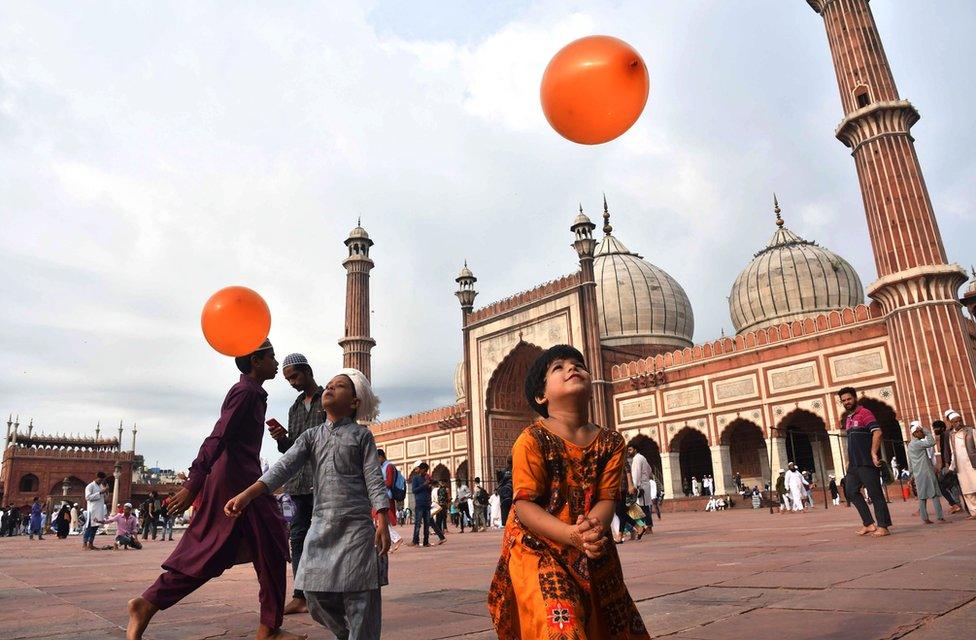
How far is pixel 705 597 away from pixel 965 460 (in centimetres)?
573

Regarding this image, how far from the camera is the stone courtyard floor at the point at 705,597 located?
2.43 metres

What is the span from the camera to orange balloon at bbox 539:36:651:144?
2959 mm

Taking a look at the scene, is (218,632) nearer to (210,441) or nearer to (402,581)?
(210,441)

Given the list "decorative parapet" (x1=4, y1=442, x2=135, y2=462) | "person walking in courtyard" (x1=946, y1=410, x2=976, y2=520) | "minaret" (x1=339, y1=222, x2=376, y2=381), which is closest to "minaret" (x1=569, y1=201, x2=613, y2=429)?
"minaret" (x1=339, y1=222, x2=376, y2=381)

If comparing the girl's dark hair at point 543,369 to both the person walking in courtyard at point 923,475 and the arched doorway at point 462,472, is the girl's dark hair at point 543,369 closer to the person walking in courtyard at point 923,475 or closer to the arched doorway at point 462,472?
the person walking in courtyard at point 923,475

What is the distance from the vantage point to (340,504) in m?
2.31

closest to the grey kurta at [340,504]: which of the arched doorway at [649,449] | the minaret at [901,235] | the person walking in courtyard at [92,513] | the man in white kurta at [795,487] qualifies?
the person walking in courtyard at [92,513]

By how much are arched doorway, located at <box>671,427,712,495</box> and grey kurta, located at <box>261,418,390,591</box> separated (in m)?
23.1

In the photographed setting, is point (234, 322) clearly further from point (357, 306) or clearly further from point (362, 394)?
point (357, 306)

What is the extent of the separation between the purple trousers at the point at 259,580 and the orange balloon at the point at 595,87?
95.6 inches

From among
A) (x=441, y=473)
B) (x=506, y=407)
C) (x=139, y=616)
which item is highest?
(x=506, y=407)

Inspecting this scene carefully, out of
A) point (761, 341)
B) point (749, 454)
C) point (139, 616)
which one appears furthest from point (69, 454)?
point (139, 616)

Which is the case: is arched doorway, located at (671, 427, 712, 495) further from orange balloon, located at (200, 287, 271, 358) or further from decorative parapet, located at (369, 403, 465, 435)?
orange balloon, located at (200, 287, 271, 358)

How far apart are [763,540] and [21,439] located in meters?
51.5
